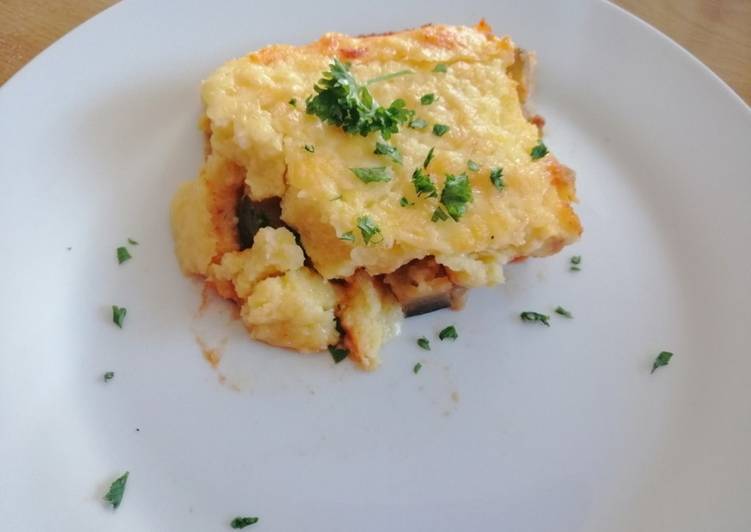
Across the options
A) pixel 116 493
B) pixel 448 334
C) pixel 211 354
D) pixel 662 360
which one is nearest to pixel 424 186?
pixel 448 334

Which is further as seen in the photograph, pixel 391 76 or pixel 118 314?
pixel 391 76

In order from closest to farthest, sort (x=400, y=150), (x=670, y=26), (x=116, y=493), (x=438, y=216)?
(x=116, y=493)
(x=438, y=216)
(x=400, y=150)
(x=670, y=26)

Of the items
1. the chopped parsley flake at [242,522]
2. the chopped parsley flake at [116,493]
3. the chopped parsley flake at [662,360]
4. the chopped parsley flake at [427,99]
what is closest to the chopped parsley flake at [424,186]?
the chopped parsley flake at [427,99]

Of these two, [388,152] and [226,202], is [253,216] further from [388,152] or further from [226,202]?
[388,152]

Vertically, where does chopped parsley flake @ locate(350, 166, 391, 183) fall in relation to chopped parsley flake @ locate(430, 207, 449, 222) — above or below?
above

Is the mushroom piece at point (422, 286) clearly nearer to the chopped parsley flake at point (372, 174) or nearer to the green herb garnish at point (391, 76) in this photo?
the chopped parsley flake at point (372, 174)

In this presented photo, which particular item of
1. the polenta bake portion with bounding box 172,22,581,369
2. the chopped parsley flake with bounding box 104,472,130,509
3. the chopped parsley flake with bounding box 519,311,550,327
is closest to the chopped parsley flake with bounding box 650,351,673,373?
the chopped parsley flake with bounding box 519,311,550,327

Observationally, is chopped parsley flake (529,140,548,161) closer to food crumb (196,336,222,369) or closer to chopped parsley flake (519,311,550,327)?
chopped parsley flake (519,311,550,327)
